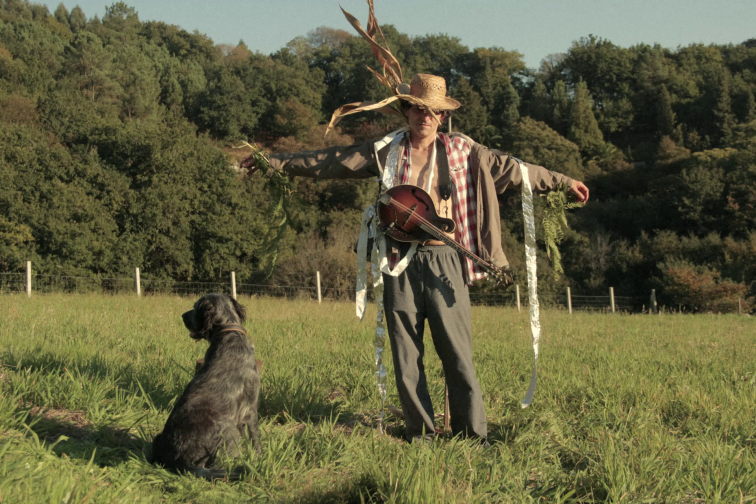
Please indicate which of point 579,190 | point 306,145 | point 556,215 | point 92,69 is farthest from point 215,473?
point 92,69

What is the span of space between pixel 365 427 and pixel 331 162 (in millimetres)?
1842

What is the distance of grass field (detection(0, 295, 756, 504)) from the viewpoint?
9.76 ft

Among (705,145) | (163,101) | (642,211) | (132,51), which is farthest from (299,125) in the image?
(705,145)

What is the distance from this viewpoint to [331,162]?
4.32m

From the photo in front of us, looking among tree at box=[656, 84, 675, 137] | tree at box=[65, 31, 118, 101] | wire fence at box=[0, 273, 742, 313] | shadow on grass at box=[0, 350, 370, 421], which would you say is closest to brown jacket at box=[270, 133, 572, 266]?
shadow on grass at box=[0, 350, 370, 421]

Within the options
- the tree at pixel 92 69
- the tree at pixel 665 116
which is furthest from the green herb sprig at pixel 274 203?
the tree at pixel 665 116

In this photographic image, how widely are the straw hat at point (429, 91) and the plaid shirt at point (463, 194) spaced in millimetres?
226

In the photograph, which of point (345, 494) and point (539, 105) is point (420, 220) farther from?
point (539, 105)

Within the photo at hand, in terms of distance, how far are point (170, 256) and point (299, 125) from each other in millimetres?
29690

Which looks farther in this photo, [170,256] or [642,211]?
[642,211]

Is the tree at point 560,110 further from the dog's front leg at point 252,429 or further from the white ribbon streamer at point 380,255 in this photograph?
the dog's front leg at point 252,429

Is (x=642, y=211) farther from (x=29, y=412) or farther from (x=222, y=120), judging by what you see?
(x=29, y=412)

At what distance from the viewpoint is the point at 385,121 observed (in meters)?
57.0

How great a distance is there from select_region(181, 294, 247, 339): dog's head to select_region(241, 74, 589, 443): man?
3.22 feet
